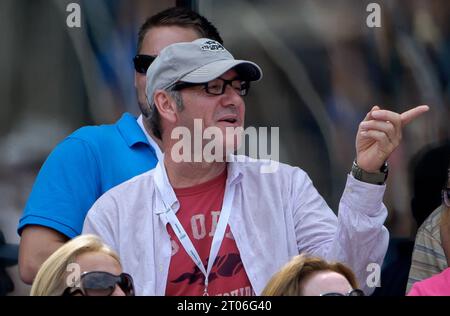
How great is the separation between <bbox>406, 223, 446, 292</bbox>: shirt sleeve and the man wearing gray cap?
1.98ft

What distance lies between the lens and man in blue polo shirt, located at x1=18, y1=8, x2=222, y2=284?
14.1 feet

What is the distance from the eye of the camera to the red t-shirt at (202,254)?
12.8ft

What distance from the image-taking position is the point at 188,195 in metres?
4.12

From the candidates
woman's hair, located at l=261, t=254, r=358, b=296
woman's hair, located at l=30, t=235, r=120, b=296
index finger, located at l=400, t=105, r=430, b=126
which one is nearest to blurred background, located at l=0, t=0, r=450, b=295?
index finger, located at l=400, t=105, r=430, b=126

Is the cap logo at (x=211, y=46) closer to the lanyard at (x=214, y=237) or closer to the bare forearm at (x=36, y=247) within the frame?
the lanyard at (x=214, y=237)

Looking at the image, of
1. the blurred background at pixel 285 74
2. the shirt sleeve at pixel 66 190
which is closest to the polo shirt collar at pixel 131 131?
the shirt sleeve at pixel 66 190

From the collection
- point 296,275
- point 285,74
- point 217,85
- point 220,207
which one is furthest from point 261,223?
point 285,74

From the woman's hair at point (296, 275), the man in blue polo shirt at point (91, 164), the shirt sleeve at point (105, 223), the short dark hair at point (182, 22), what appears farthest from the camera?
the short dark hair at point (182, 22)

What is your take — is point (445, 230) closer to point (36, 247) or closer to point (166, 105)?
point (166, 105)

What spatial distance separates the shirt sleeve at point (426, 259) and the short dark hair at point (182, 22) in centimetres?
120

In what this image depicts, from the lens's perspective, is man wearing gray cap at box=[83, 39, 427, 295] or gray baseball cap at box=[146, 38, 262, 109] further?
gray baseball cap at box=[146, 38, 262, 109]

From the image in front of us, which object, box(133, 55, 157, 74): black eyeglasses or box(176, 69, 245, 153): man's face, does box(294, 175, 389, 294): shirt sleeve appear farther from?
box(133, 55, 157, 74): black eyeglasses
